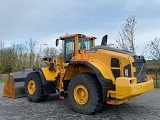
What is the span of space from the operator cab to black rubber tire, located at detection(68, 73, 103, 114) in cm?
106

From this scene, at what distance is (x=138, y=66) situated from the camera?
25.7 ft

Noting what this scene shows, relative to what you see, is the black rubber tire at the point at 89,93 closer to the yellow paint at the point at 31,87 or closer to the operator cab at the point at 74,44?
the operator cab at the point at 74,44

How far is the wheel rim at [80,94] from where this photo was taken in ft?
25.7

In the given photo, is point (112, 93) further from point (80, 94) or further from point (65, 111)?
point (65, 111)

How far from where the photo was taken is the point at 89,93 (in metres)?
7.61

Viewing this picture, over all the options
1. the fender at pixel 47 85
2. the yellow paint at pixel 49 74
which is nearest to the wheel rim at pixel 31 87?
the fender at pixel 47 85

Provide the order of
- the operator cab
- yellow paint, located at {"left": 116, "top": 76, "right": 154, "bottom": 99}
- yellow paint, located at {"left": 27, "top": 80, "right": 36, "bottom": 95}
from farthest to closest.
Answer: yellow paint, located at {"left": 27, "top": 80, "right": 36, "bottom": 95} → the operator cab → yellow paint, located at {"left": 116, "top": 76, "right": 154, "bottom": 99}

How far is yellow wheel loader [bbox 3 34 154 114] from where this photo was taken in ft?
23.9

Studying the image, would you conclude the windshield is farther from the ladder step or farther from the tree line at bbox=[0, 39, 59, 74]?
the tree line at bbox=[0, 39, 59, 74]

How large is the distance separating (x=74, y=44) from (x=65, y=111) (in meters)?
2.47

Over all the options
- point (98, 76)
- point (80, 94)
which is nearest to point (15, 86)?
point (80, 94)

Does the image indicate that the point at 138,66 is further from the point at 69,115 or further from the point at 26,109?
the point at 26,109

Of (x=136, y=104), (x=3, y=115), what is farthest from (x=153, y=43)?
(x=3, y=115)

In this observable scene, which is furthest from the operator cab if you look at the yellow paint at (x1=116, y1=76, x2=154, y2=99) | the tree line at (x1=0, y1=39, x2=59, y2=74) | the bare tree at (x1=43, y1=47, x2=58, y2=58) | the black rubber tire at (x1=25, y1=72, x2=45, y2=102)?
the tree line at (x1=0, y1=39, x2=59, y2=74)
